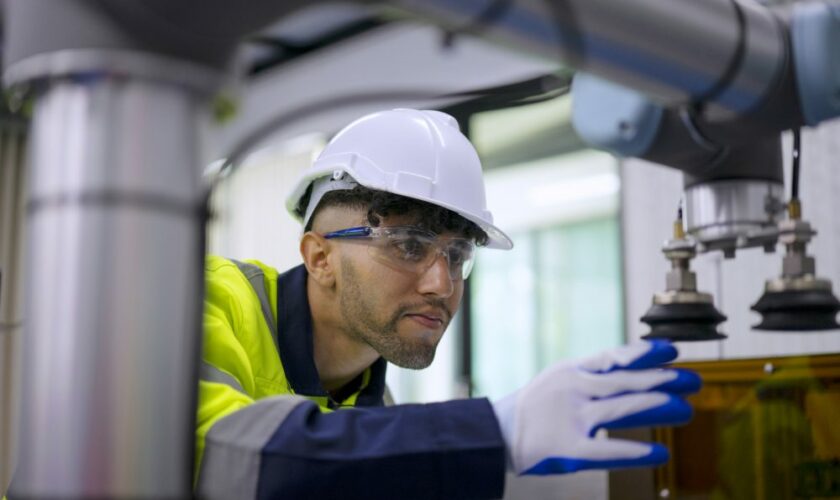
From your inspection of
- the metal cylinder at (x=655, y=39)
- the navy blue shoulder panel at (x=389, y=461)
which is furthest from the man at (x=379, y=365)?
the metal cylinder at (x=655, y=39)

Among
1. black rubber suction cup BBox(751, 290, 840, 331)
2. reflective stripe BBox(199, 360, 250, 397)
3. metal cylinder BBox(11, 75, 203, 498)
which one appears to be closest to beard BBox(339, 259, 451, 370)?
Result: reflective stripe BBox(199, 360, 250, 397)

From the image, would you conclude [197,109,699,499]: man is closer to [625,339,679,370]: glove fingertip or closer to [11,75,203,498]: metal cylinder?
[625,339,679,370]: glove fingertip

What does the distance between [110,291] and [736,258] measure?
60.2 inches

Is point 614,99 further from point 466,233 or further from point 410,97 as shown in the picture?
point 466,233

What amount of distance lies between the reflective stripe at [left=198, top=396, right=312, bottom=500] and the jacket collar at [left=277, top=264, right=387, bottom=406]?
1.47 feet

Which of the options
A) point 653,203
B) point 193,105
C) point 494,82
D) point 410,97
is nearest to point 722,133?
point 410,97

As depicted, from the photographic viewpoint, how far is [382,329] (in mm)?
1410

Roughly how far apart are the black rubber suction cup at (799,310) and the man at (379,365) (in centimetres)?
14

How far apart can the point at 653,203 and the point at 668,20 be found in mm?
1341

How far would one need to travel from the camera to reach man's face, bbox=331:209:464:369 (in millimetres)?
1388

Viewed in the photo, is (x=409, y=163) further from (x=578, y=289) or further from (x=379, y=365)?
(x=578, y=289)

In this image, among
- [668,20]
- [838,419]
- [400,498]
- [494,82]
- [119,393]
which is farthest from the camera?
[494,82]

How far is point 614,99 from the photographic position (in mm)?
699

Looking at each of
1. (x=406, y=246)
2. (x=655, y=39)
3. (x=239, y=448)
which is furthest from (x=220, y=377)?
→ (x=655, y=39)
